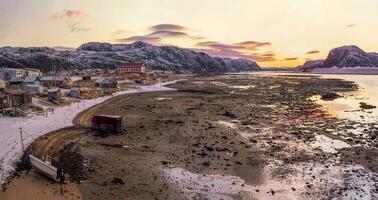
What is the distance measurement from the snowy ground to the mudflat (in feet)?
4.80

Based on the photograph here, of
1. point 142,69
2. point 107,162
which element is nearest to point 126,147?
point 107,162

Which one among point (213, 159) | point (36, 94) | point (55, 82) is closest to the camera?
point (213, 159)

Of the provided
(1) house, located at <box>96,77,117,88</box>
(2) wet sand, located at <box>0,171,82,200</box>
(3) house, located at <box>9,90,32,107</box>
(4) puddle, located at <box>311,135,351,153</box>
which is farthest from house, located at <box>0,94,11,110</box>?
(1) house, located at <box>96,77,117,88</box>

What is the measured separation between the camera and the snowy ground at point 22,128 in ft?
93.0

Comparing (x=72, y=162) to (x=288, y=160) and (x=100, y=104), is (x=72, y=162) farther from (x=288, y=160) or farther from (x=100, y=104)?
(x=100, y=104)

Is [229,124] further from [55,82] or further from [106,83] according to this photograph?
[106,83]

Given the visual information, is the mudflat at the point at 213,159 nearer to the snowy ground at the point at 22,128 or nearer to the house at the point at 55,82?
the snowy ground at the point at 22,128

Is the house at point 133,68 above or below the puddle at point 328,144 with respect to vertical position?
above

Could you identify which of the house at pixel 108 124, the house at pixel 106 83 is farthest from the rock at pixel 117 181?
the house at pixel 106 83

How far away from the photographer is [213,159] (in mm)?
30797

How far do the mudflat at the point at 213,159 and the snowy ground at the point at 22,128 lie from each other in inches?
57.5

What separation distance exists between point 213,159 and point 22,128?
23.1 m

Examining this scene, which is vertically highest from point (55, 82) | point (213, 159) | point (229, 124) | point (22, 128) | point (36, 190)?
point (55, 82)

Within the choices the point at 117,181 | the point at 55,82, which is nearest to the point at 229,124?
the point at 117,181
